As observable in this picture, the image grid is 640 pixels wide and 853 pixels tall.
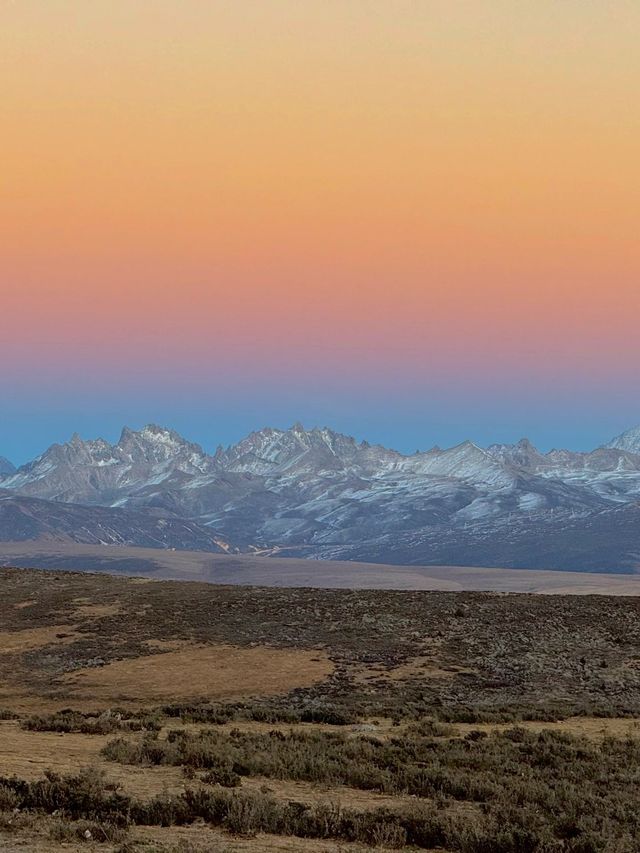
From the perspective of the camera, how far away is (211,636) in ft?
171

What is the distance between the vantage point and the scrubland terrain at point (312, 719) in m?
14.4

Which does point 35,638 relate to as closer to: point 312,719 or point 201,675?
point 201,675

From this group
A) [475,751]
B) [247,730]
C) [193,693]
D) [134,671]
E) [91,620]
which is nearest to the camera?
[475,751]

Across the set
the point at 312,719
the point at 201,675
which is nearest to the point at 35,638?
the point at 201,675

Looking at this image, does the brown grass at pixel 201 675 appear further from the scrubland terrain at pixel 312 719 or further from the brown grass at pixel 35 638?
the brown grass at pixel 35 638

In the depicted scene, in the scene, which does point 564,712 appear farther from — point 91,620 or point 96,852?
point 91,620

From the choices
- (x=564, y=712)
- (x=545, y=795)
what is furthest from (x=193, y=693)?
(x=545, y=795)

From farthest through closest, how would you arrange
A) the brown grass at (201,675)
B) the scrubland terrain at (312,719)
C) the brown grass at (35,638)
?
the brown grass at (35,638) < the brown grass at (201,675) < the scrubland terrain at (312,719)

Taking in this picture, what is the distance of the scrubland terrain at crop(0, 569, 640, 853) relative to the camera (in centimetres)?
1439

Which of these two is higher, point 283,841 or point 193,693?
point 283,841

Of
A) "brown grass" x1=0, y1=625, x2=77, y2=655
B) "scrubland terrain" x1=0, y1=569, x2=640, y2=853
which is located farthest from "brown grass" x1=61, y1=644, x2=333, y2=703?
"brown grass" x1=0, y1=625, x2=77, y2=655

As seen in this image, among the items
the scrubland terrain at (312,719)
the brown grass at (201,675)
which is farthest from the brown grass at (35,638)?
the brown grass at (201,675)

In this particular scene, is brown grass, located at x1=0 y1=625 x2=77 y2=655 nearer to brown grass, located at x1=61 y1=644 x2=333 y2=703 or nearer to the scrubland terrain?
the scrubland terrain

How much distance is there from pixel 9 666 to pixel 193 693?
45.4ft
